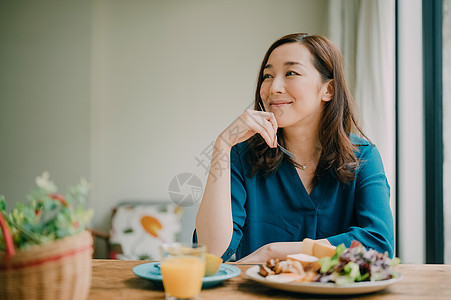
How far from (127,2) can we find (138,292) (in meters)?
3.24

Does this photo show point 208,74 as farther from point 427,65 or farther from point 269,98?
point 269,98

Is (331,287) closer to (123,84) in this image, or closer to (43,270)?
(43,270)

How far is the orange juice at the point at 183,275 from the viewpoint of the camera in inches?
30.4

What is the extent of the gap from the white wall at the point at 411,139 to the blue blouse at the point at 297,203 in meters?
1.02

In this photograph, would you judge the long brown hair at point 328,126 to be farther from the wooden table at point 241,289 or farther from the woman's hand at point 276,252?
the wooden table at point 241,289

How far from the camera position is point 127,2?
3.65 metres

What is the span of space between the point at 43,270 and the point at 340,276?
52 centimetres

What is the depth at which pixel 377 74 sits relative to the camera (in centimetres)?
260

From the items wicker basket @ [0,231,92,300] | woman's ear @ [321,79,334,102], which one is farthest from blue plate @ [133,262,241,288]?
woman's ear @ [321,79,334,102]

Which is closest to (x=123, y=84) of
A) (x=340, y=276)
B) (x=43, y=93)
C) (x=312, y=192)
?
(x=43, y=93)

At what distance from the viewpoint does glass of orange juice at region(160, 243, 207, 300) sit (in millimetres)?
773

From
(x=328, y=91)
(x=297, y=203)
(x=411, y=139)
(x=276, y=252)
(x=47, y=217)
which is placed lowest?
(x=276, y=252)

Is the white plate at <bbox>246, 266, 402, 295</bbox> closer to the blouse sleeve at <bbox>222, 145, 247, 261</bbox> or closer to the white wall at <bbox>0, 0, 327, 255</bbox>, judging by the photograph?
the blouse sleeve at <bbox>222, 145, 247, 261</bbox>

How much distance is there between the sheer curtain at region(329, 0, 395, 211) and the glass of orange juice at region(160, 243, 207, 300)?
201 cm
